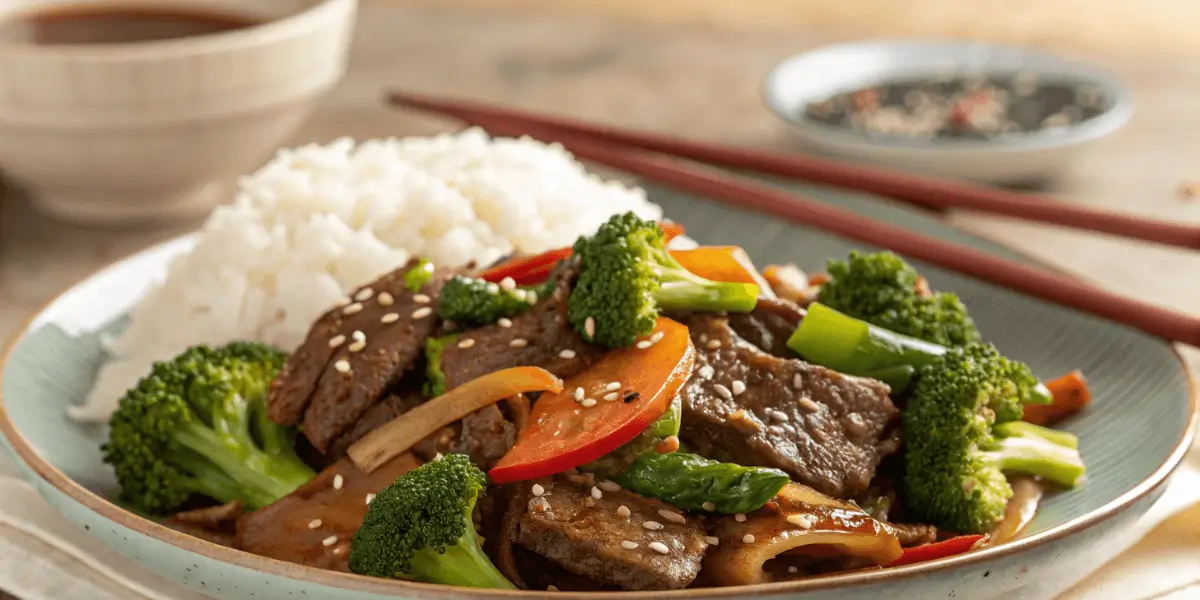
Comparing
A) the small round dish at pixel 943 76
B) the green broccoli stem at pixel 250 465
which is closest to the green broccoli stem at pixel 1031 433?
the green broccoli stem at pixel 250 465

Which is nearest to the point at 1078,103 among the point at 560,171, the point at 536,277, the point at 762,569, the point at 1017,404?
the point at 560,171

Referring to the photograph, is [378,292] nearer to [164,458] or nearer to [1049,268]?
[164,458]

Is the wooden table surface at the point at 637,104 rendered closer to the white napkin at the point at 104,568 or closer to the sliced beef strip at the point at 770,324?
the sliced beef strip at the point at 770,324

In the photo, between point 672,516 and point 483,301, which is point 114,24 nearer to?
point 483,301

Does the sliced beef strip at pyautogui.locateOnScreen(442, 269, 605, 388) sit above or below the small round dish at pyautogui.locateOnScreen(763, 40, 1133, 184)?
above

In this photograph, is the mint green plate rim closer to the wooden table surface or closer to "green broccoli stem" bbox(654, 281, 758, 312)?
"green broccoli stem" bbox(654, 281, 758, 312)

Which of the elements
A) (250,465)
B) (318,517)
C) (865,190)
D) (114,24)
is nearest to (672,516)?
(318,517)

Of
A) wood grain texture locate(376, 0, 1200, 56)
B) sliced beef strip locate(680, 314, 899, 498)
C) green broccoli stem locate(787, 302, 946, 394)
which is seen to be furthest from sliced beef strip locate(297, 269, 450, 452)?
wood grain texture locate(376, 0, 1200, 56)
